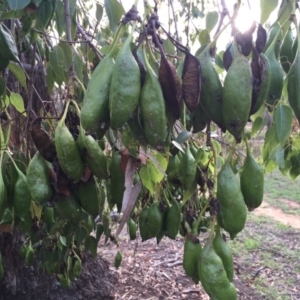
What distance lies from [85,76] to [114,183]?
931 millimetres

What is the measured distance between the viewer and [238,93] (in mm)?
683

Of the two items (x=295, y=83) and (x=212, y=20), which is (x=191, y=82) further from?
(x=212, y=20)

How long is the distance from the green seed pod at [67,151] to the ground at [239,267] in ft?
7.44

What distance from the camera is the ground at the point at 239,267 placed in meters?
4.10

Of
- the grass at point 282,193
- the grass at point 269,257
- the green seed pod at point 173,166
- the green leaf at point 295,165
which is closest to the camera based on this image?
the green seed pod at point 173,166

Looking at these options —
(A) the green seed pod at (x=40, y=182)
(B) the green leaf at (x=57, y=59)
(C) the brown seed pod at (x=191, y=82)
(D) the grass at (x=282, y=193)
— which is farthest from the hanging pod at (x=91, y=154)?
(D) the grass at (x=282, y=193)

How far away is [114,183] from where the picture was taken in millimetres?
1082

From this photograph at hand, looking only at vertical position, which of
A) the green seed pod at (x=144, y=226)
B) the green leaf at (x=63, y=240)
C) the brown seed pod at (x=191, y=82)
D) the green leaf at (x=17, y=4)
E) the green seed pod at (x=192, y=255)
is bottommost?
the green leaf at (x=63, y=240)

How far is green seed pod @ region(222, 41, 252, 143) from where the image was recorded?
683mm

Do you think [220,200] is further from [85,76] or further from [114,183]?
[85,76]

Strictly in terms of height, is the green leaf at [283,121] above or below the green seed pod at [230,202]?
above

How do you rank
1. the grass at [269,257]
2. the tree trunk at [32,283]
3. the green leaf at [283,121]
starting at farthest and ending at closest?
the grass at [269,257] → the tree trunk at [32,283] → the green leaf at [283,121]

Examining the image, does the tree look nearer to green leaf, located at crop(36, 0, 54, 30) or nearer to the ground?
green leaf, located at crop(36, 0, 54, 30)

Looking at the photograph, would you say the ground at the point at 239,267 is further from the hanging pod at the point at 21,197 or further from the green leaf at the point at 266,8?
the green leaf at the point at 266,8
